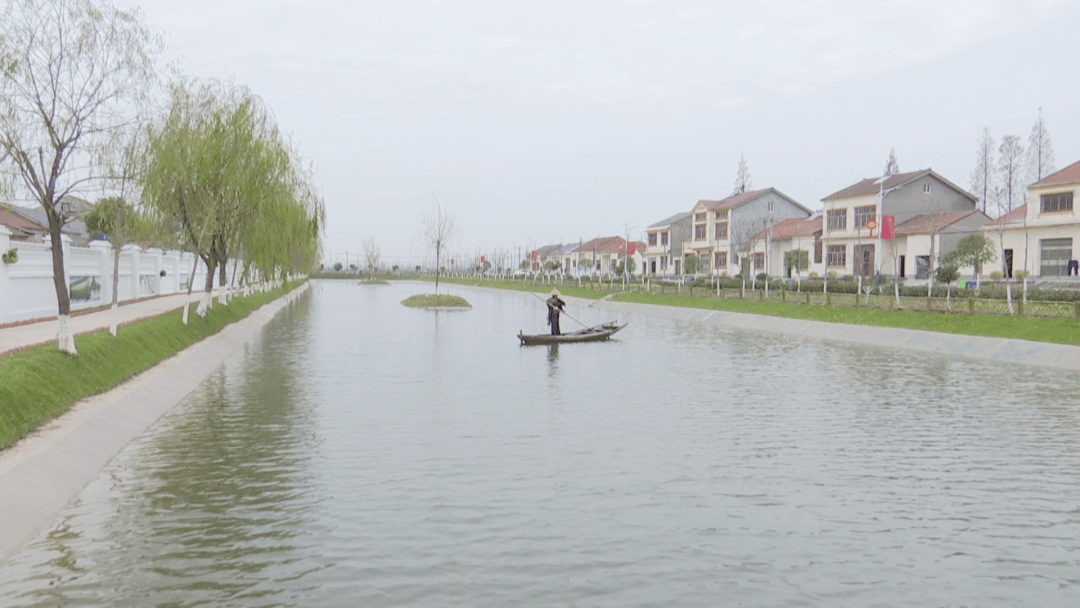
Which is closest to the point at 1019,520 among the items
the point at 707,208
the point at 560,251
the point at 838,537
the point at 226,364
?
the point at 838,537

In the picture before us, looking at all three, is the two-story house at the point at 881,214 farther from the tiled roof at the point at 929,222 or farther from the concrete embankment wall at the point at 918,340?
the concrete embankment wall at the point at 918,340

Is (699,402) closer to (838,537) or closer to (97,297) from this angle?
(838,537)

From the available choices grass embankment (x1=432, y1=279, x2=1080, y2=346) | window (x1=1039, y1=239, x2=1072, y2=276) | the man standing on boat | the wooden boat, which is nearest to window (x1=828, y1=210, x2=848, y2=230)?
window (x1=1039, y1=239, x2=1072, y2=276)

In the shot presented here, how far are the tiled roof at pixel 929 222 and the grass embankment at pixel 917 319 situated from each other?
17340 mm

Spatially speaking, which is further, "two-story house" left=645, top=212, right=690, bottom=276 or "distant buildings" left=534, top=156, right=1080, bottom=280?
"two-story house" left=645, top=212, right=690, bottom=276

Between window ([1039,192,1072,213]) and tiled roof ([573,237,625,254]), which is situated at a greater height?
tiled roof ([573,237,625,254])

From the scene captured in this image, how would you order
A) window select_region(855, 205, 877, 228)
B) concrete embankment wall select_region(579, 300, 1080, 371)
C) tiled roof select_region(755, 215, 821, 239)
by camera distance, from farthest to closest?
tiled roof select_region(755, 215, 821, 239)
window select_region(855, 205, 877, 228)
concrete embankment wall select_region(579, 300, 1080, 371)

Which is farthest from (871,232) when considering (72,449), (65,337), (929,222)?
(72,449)

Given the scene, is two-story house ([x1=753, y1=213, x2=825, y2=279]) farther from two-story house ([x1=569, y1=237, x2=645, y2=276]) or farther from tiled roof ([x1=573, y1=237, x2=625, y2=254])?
tiled roof ([x1=573, y1=237, x2=625, y2=254])

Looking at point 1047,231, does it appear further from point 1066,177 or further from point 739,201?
point 739,201

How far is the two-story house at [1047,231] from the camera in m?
47.3

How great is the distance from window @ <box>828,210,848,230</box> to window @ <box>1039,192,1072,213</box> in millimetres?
16729

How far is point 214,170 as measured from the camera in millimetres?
27922

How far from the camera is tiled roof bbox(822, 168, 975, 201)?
62125mm
